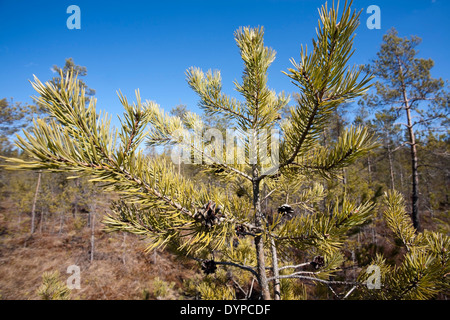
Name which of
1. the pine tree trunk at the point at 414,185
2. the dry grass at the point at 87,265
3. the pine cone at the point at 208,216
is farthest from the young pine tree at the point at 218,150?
the pine tree trunk at the point at 414,185

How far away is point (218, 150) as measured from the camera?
1.61 meters

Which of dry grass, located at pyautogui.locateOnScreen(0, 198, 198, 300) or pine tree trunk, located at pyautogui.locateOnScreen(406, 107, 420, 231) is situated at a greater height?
pine tree trunk, located at pyautogui.locateOnScreen(406, 107, 420, 231)

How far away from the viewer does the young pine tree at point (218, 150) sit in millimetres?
723

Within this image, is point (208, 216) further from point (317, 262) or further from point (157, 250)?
point (157, 250)

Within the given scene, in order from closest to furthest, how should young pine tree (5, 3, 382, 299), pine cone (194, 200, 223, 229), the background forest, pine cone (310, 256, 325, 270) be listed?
1. young pine tree (5, 3, 382, 299)
2. pine cone (194, 200, 223, 229)
3. pine cone (310, 256, 325, 270)
4. the background forest

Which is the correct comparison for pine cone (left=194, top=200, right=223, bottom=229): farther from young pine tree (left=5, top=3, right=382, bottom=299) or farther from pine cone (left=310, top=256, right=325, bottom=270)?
pine cone (left=310, top=256, right=325, bottom=270)

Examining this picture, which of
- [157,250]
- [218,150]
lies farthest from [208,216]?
[157,250]

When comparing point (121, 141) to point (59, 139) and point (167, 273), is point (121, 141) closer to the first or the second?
point (59, 139)

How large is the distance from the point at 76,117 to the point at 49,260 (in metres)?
20.3

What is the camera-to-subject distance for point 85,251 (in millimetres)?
15461

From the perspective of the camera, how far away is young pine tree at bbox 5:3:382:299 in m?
0.72

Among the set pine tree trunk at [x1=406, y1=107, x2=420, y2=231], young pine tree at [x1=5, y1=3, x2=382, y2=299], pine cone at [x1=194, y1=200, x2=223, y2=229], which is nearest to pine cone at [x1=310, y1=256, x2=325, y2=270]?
young pine tree at [x1=5, y1=3, x2=382, y2=299]

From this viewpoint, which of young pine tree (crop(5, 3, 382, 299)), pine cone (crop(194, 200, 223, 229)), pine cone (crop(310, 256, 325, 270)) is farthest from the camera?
pine cone (crop(310, 256, 325, 270))
